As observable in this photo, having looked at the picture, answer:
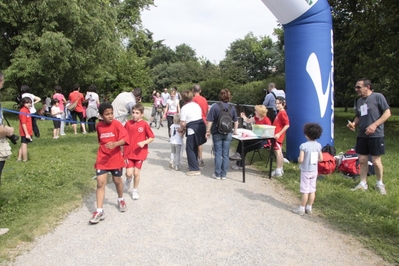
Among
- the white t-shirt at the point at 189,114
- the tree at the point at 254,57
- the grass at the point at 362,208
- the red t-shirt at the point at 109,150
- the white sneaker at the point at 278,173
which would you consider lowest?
the grass at the point at 362,208

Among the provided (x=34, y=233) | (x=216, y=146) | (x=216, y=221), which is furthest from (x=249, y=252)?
(x=216, y=146)

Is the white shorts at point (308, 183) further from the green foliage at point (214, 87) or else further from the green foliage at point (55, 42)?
the green foliage at point (214, 87)

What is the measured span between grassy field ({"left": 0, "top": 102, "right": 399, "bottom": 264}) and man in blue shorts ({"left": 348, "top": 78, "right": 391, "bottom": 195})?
423mm

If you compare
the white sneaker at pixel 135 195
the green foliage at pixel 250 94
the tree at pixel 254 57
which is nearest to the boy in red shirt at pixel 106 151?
the white sneaker at pixel 135 195

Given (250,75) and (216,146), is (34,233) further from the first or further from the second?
(250,75)

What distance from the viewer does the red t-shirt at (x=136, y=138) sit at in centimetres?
577

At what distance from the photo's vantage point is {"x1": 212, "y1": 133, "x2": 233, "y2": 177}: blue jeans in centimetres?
698

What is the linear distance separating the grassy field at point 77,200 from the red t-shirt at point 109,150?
40.1 inches

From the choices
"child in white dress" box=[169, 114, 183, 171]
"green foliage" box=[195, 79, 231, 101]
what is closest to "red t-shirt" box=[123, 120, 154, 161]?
"child in white dress" box=[169, 114, 183, 171]


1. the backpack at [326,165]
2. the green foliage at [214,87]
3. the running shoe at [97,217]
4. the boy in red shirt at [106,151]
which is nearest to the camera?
the running shoe at [97,217]

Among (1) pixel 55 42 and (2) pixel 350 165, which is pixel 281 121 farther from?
(1) pixel 55 42

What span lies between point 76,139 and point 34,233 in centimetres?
778

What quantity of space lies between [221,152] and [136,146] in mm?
1950

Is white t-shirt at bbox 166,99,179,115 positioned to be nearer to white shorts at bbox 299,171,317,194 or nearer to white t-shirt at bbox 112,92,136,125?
white t-shirt at bbox 112,92,136,125
